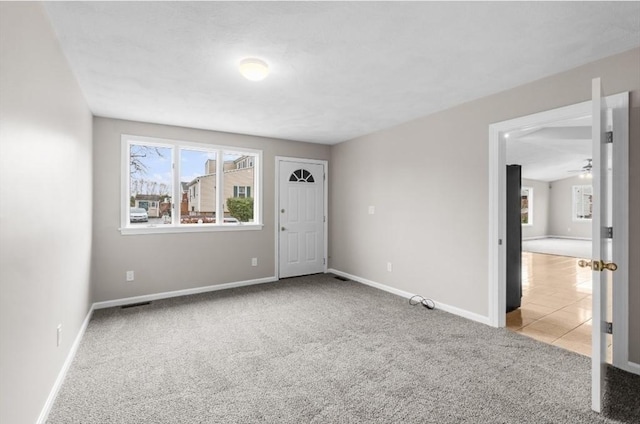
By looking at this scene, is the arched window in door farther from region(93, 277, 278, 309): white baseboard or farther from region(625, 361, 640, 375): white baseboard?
region(625, 361, 640, 375): white baseboard

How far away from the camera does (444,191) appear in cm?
371

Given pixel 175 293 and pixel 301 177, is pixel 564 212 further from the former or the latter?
pixel 175 293

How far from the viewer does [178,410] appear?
1.91 metres

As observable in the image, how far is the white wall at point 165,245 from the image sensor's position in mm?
3861

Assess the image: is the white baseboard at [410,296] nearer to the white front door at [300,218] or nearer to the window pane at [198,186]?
the white front door at [300,218]

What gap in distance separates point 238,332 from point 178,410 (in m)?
1.19

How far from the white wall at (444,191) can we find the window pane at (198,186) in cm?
224

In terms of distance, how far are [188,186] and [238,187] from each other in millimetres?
743

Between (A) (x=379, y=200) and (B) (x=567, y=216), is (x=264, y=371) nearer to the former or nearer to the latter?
(A) (x=379, y=200)

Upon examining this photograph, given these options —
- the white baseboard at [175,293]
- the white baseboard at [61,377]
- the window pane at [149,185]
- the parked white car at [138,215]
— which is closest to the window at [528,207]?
the white baseboard at [175,293]

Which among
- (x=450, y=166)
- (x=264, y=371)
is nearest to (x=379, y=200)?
(x=450, y=166)

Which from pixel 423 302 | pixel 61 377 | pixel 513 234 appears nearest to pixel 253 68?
pixel 61 377

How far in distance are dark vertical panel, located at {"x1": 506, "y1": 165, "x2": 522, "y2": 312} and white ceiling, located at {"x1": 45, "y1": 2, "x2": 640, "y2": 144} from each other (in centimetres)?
115

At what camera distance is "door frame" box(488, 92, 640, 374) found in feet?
7.64
